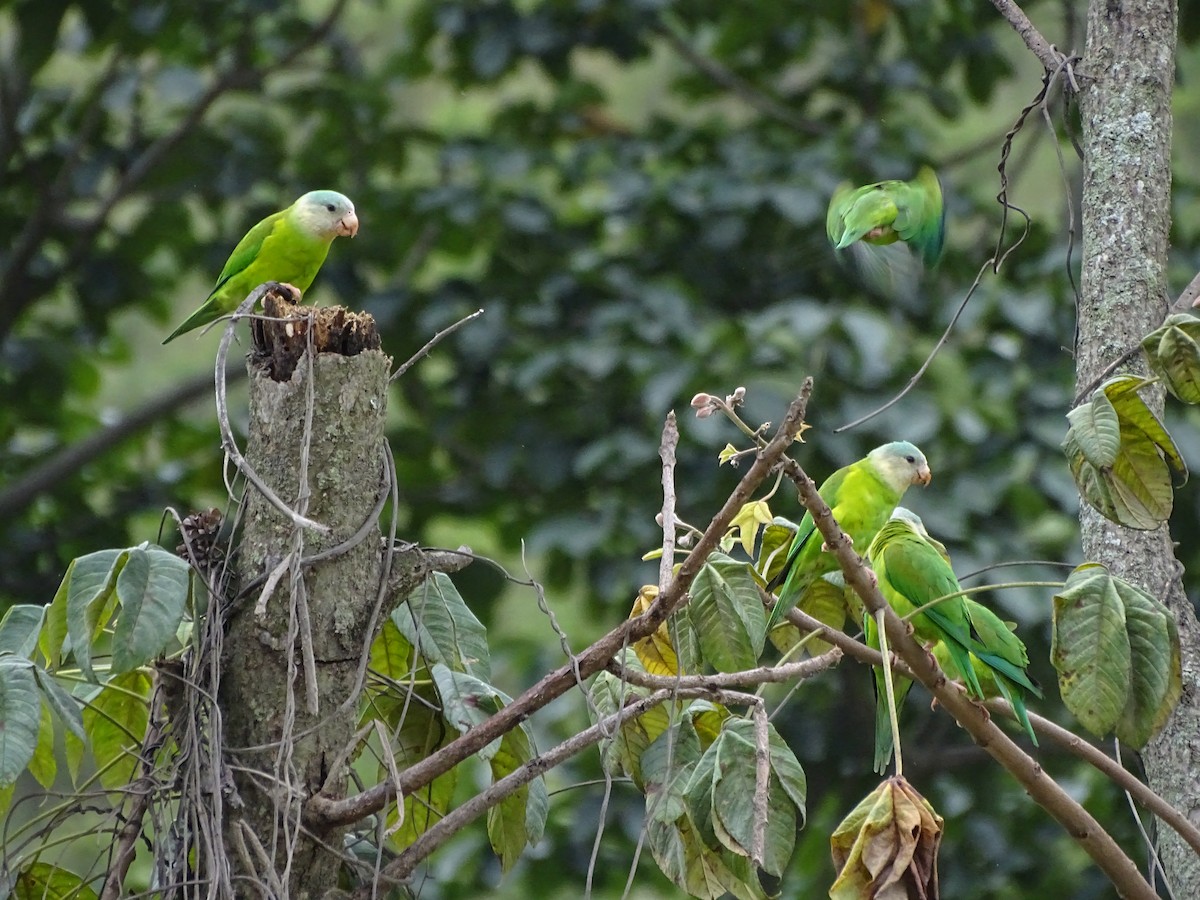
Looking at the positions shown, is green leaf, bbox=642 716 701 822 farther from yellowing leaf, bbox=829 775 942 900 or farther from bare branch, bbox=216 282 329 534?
bare branch, bbox=216 282 329 534

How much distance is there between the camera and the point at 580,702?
174 inches

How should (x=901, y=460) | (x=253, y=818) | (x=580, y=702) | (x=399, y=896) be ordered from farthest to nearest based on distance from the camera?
1. (x=580, y=702)
2. (x=901, y=460)
3. (x=399, y=896)
4. (x=253, y=818)

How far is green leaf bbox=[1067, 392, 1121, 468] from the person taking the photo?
1.61 metres

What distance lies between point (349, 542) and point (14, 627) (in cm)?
50

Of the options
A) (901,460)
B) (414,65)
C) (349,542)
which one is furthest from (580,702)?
(349,542)

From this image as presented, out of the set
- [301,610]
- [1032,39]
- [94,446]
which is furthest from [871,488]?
[94,446]

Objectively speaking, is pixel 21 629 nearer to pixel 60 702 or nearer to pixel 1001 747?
pixel 60 702

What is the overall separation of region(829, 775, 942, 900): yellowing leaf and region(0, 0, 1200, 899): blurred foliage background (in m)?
2.36

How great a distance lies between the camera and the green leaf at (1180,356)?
1640 mm

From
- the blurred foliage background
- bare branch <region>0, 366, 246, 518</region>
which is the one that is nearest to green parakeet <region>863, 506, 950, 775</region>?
the blurred foliage background

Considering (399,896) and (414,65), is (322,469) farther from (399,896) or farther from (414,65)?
(414,65)

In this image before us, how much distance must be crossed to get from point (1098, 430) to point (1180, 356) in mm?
140

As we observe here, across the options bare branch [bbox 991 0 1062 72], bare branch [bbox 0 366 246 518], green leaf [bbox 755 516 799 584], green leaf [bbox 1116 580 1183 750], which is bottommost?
bare branch [bbox 0 366 246 518]

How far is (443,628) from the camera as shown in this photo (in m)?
2.07
